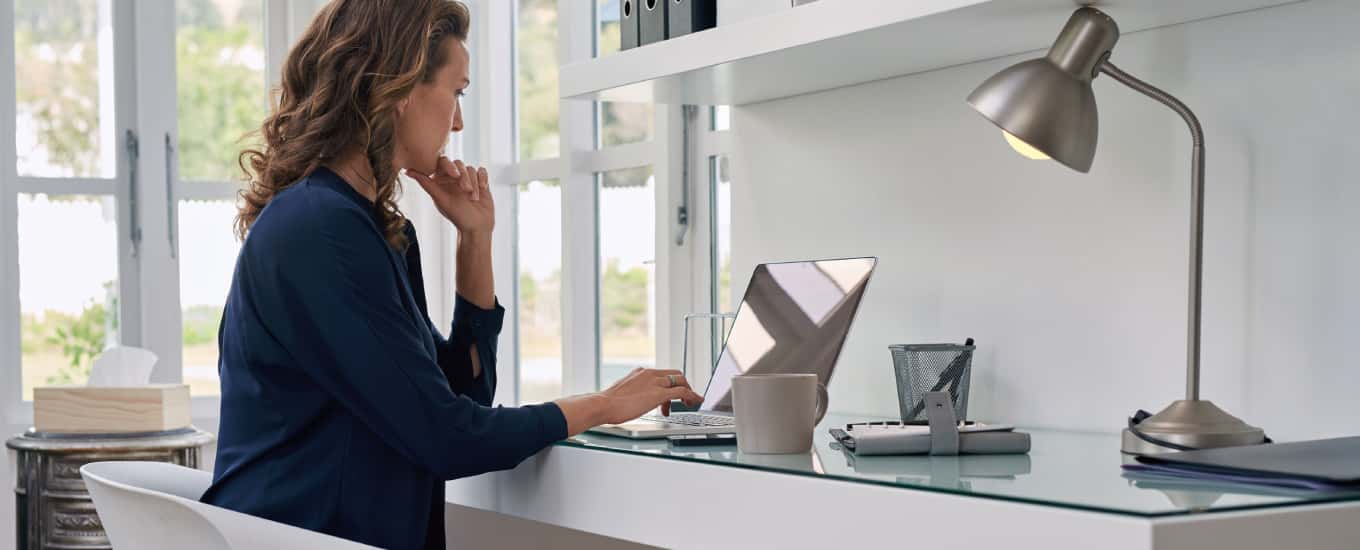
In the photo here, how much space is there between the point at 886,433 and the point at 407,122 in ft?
2.30

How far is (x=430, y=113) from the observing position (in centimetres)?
170

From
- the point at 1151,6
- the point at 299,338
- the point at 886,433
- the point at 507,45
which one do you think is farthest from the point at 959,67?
the point at 507,45

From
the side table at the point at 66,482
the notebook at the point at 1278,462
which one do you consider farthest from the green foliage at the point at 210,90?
the notebook at the point at 1278,462

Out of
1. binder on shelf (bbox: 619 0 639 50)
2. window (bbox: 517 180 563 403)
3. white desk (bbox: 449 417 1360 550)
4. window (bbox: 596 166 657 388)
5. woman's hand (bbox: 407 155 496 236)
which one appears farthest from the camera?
window (bbox: 517 180 563 403)

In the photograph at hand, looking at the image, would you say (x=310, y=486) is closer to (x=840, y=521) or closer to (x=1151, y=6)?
(x=840, y=521)

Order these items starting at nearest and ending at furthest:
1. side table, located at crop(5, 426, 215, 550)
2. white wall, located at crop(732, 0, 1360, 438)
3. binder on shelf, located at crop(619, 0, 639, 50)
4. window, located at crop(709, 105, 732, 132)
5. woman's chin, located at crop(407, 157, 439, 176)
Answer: white wall, located at crop(732, 0, 1360, 438), woman's chin, located at crop(407, 157, 439, 176), binder on shelf, located at crop(619, 0, 639, 50), window, located at crop(709, 105, 732, 132), side table, located at crop(5, 426, 215, 550)

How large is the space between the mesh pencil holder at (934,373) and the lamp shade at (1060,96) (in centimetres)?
43

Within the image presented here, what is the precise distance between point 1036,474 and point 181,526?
787 millimetres

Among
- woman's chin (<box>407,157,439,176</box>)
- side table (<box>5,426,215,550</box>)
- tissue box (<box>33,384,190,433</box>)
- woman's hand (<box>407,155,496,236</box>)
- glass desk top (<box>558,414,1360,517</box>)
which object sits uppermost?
woman's chin (<box>407,157,439,176</box>)

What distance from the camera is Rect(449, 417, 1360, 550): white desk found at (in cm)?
100

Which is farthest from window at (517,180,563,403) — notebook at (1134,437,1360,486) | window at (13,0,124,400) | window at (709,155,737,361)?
notebook at (1134,437,1360,486)

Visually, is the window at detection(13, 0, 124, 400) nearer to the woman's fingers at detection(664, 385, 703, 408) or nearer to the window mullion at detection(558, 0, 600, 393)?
the window mullion at detection(558, 0, 600, 393)

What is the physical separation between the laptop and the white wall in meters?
0.15

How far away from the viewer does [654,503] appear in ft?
4.78
